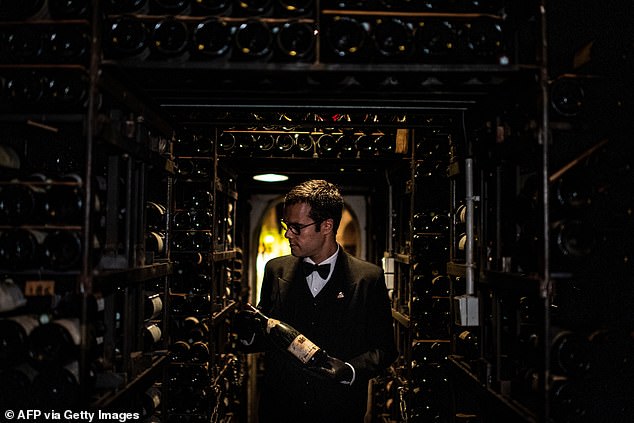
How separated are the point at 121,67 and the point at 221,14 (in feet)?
1.97

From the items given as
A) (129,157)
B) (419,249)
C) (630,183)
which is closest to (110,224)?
(129,157)

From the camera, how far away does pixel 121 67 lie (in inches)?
112

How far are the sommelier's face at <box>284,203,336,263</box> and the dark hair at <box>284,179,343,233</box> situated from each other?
0.11ft

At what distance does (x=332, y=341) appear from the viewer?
13.0 feet

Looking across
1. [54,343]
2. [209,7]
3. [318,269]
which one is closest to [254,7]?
[209,7]

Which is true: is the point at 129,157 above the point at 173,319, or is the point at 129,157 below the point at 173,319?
above

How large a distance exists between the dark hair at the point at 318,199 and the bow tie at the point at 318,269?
0.98 feet

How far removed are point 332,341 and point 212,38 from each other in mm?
2034

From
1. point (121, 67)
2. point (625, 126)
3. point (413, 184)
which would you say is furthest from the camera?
point (413, 184)

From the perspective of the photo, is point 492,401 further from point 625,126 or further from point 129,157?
point 129,157

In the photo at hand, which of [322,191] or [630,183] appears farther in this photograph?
[322,191]

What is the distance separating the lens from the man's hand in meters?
→ 3.71

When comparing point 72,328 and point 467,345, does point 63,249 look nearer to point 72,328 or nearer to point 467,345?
point 72,328

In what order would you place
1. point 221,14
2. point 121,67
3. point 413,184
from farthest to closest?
1. point 413,184
2. point 221,14
3. point 121,67
